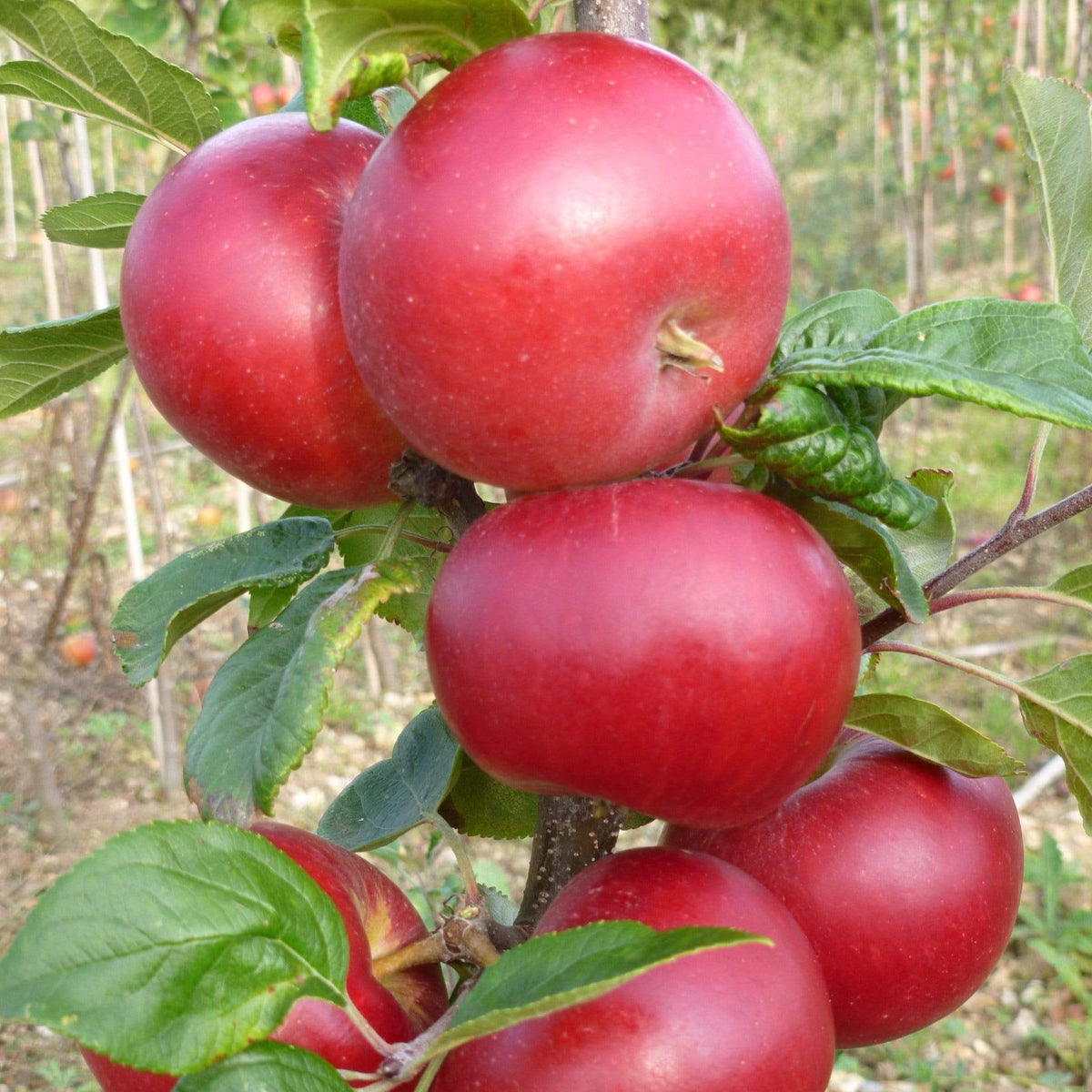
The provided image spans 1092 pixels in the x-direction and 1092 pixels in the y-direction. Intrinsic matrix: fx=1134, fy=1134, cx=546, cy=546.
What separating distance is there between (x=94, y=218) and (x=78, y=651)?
273 centimetres

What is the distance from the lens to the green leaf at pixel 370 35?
0.40 m

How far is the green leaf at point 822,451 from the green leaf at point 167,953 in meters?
0.27

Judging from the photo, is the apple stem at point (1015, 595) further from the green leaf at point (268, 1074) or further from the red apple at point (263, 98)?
the red apple at point (263, 98)

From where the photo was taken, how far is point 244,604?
197 cm

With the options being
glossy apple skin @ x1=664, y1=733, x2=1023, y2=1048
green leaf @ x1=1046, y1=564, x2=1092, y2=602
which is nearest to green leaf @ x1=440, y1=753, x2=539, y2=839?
glossy apple skin @ x1=664, y1=733, x2=1023, y2=1048

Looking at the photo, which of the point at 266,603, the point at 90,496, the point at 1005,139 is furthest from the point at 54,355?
the point at 1005,139

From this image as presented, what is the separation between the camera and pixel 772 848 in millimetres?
612

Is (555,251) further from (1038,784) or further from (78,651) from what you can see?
(78,651)

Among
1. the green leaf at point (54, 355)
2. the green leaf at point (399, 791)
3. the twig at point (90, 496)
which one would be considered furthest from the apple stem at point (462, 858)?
the twig at point (90, 496)

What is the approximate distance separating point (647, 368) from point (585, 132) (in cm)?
9

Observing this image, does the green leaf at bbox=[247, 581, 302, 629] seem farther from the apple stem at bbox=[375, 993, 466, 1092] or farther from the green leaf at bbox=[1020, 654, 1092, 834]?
the green leaf at bbox=[1020, 654, 1092, 834]

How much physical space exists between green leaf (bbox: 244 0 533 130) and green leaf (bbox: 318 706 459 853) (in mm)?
390

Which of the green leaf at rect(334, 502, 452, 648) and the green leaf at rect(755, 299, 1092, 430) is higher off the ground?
the green leaf at rect(755, 299, 1092, 430)

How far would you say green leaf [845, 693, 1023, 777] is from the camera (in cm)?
61
